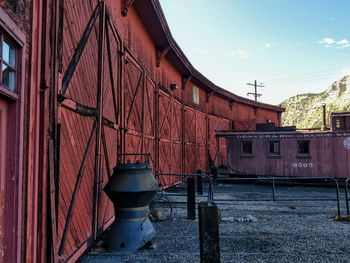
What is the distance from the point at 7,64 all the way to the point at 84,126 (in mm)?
2434

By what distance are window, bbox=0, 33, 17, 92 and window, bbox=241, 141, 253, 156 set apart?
53.4 feet

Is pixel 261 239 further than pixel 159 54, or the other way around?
pixel 159 54

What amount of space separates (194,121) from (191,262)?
1415 centimetres

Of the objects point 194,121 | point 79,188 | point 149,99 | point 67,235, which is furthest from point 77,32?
point 194,121

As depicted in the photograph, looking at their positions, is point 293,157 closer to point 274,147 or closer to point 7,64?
point 274,147

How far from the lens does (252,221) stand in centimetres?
796

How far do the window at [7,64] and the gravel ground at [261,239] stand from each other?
3.29 metres

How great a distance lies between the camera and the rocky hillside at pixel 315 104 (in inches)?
2302

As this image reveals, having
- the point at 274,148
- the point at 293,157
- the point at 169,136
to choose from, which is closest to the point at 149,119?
the point at 169,136

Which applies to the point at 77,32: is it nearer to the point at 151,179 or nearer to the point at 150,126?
the point at 151,179

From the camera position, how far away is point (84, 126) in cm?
521

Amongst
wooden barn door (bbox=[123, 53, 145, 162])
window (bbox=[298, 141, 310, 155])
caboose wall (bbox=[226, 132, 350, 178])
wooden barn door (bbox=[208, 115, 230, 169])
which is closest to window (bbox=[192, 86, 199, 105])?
wooden barn door (bbox=[208, 115, 230, 169])

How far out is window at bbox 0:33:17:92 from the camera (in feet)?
8.98

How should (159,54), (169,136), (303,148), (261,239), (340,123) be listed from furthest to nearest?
(303,148)
(340,123)
(169,136)
(159,54)
(261,239)
